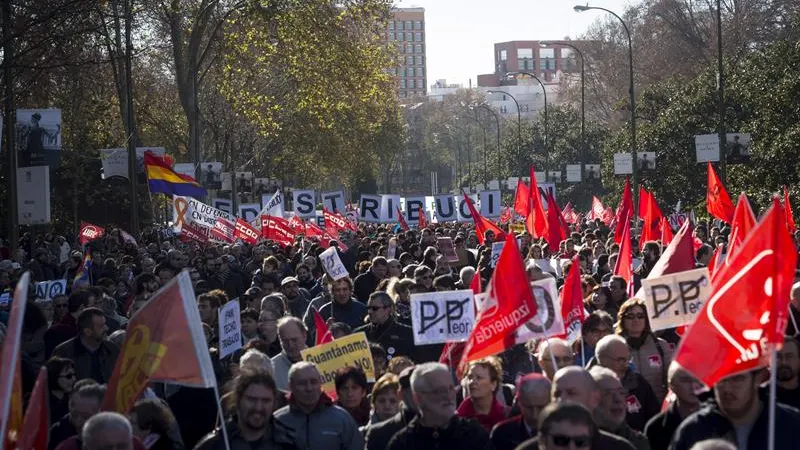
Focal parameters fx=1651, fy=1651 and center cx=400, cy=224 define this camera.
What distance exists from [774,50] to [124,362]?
30803mm

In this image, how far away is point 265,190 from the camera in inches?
2219

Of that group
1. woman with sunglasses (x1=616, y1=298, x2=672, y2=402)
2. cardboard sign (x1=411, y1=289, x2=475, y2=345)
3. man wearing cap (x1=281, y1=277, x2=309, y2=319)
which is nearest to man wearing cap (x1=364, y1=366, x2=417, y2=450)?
woman with sunglasses (x1=616, y1=298, x2=672, y2=402)

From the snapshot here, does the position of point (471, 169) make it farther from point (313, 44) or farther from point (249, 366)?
point (249, 366)

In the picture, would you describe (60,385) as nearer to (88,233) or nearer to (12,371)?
(12,371)

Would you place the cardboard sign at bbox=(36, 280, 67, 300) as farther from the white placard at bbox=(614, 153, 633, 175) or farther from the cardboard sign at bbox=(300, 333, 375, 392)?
the white placard at bbox=(614, 153, 633, 175)

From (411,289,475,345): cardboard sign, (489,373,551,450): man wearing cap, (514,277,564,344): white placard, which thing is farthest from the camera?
(411,289,475,345): cardboard sign

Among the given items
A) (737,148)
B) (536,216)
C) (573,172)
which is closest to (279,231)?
(536,216)

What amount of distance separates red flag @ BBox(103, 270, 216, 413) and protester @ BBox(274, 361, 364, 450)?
59 cm

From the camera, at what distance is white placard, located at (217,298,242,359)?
434 inches

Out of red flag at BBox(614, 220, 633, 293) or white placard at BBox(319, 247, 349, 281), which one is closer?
red flag at BBox(614, 220, 633, 293)

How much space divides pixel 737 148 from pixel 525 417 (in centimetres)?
3024

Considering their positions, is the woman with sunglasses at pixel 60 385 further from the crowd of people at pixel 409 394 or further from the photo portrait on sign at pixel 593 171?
the photo portrait on sign at pixel 593 171

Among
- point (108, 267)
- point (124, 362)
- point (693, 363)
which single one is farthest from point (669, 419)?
point (108, 267)

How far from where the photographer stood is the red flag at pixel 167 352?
7219 mm
